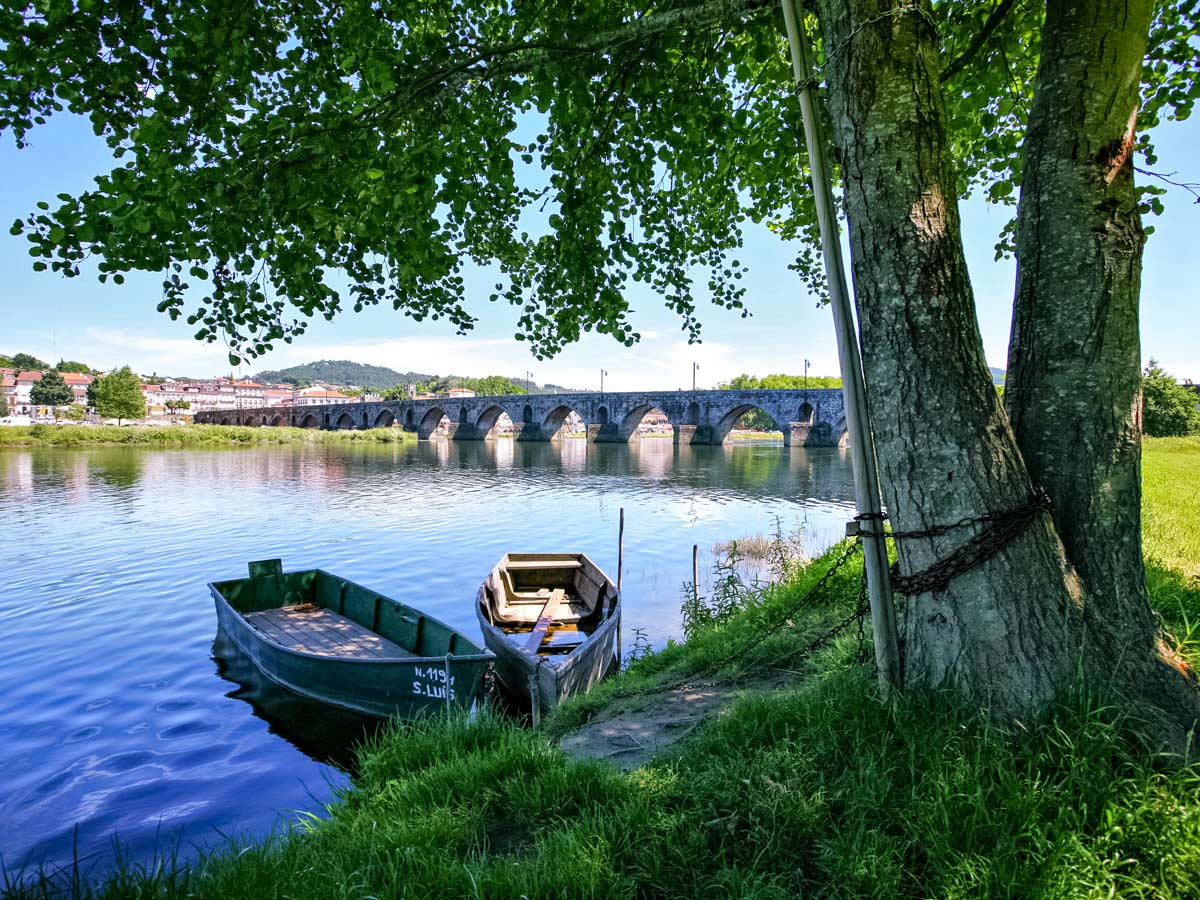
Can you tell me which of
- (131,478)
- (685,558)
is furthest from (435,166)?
(131,478)

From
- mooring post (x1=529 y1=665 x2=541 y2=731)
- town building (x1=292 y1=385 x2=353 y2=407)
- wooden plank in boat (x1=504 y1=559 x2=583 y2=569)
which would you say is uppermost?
town building (x1=292 y1=385 x2=353 y2=407)

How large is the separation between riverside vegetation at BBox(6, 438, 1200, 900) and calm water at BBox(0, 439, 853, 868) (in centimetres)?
158

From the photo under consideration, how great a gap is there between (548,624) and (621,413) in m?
62.0

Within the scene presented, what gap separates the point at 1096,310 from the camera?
8.93 ft

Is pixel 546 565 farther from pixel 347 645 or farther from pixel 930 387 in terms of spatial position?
pixel 930 387

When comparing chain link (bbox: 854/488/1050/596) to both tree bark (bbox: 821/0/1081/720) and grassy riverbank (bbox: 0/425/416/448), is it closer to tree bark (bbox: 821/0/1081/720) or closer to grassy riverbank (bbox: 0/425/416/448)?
tree bark (bbox: 821/0/1081/720)

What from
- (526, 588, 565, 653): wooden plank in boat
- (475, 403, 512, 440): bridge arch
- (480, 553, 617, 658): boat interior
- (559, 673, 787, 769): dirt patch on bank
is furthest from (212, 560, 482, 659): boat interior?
(475, 403, 512, 440): bridge arch

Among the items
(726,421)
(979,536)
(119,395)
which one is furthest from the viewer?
(119,395)

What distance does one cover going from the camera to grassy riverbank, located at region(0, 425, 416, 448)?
5456cm

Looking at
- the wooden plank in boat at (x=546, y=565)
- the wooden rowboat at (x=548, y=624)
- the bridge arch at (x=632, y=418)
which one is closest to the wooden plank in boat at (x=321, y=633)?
the wooden rowboat at (x=548, y=624)

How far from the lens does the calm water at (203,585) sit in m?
5.74

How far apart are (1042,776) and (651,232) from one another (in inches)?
208

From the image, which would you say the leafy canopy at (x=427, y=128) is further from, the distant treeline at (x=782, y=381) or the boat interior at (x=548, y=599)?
the distant treeline at (x=782, y=381)

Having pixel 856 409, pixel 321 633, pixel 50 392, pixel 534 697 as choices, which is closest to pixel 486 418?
pixel 321 633
